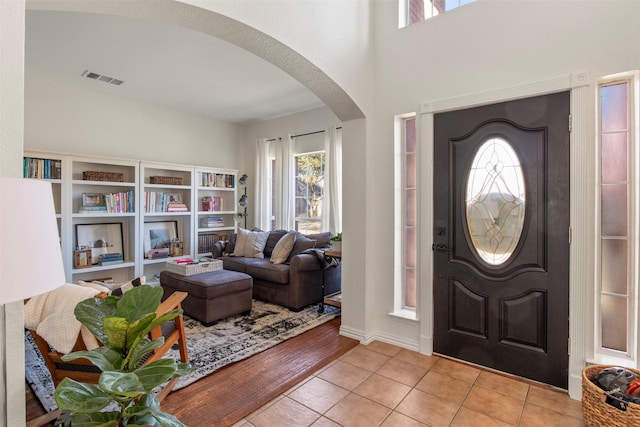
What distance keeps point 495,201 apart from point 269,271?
8.64ft

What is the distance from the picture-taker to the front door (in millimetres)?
2207

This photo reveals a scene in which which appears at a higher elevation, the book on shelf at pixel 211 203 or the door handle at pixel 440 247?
the book on shelf at pixel 211 203

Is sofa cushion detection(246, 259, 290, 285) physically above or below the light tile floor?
above

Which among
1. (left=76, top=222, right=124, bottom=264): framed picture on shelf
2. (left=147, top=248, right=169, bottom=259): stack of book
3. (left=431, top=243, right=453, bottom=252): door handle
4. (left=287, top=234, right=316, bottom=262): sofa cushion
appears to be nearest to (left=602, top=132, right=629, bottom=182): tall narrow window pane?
(left=431, top=243, right=453, bottom=252): door handle

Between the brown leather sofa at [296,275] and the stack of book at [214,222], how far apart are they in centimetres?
135

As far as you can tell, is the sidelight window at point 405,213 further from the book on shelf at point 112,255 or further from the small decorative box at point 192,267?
the book on shelf at point 112,255

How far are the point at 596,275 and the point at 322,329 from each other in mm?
2303

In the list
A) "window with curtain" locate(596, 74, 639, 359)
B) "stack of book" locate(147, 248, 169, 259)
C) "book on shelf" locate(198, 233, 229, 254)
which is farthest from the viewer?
"book on shelf" locate(198, 233, 229, 254)

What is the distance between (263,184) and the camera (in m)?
5.89

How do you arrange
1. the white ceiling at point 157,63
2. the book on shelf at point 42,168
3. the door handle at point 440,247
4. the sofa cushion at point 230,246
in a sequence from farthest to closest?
the sofa cushion at point 230,246 → the book on shelf at point 42,168 → the white ceiling at point 157,63 → the door handle at point 440,247

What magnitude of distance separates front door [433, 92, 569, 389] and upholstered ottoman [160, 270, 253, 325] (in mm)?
2040

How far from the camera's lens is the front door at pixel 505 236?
→ 2207 millimetres

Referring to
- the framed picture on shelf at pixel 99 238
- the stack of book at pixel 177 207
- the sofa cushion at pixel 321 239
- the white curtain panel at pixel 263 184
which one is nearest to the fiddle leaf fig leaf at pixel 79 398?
the sofa cushion at pixel 321 239

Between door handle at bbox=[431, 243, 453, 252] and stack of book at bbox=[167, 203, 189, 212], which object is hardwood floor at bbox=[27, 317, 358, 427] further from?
stack of book at bbox=[167, 203, 189, 212]
